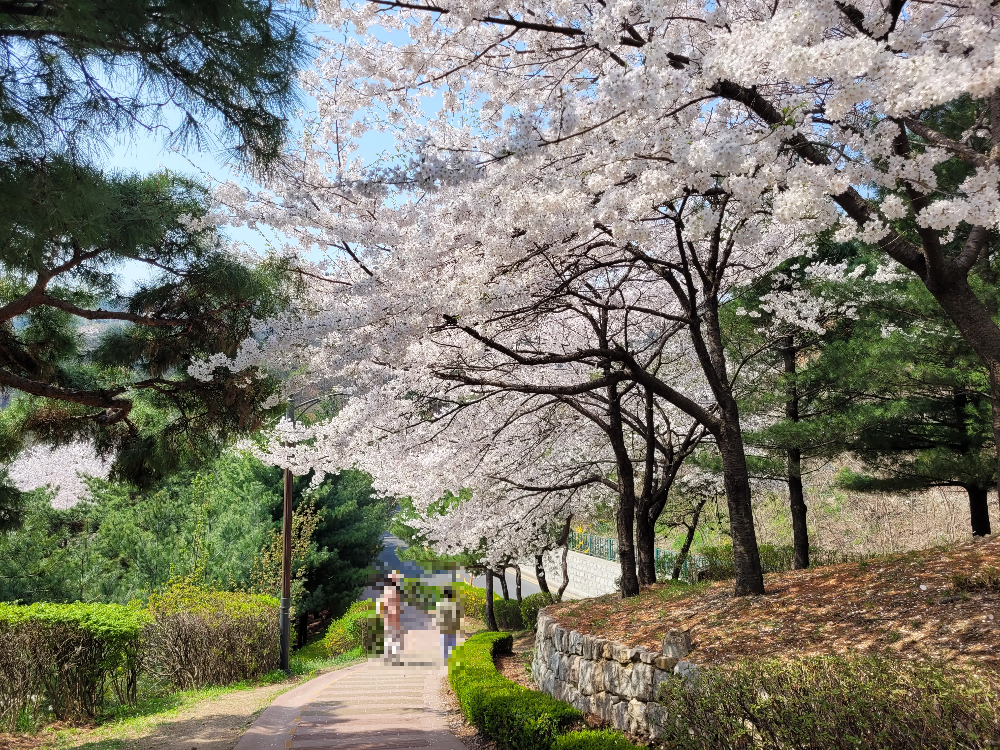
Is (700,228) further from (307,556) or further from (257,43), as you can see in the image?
(307,556)

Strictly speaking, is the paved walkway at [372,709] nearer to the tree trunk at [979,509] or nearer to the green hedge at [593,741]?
the green hedge at [593,741]

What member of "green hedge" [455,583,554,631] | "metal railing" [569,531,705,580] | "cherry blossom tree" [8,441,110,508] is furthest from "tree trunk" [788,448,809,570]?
"cherry blossom tree" [8,441,110,508]

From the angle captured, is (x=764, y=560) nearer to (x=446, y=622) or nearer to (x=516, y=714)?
(x=446, y=622)

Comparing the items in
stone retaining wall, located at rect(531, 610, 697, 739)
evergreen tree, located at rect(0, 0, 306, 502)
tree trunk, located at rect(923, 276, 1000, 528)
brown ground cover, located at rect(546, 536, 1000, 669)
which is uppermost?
evergreen tree, located at rect(0, 0, 306, 502)

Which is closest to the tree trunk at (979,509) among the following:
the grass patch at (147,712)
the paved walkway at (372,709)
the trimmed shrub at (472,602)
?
the paved walkway at (372,709)

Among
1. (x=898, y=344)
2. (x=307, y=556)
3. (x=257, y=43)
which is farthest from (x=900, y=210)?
(x=307, y=556)

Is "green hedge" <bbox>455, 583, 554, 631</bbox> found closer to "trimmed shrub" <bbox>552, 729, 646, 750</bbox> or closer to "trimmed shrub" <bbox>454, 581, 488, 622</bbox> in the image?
"trimmed shrub" <bbox>454, 581, 488, 622</bbox>

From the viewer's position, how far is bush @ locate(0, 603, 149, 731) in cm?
759

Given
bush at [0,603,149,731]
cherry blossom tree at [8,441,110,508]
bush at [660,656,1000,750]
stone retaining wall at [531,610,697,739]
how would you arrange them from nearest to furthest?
1. bush at [660,656,1000,750]
2. stone retaining wall at [531,610,697,739]
3. bush at [0,603,149,731]
4. cherry blossom tree at [8,441,110,508]

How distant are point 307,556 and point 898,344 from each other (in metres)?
11.9

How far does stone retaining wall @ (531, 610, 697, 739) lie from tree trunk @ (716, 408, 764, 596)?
1.25 metres

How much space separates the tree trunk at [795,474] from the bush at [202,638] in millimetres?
7864

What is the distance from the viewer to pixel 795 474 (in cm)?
939

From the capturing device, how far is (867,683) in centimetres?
316
